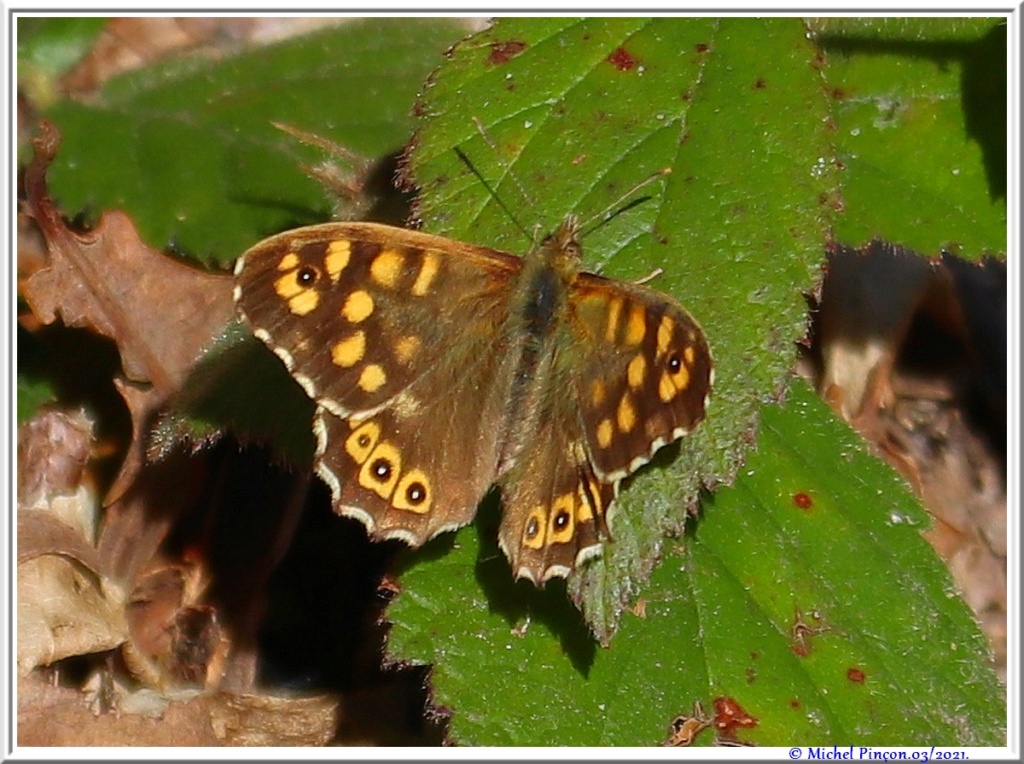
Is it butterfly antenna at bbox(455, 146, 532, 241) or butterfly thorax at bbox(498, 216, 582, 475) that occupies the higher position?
butterfly antenna at bbox(455, 146, 532, 241)

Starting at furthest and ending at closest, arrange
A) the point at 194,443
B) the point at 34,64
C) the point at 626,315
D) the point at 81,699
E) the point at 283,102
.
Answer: the point at 34,64 → the point at 283,102 → the point at 81,699 → the point at 194,443 → the point at 626,315

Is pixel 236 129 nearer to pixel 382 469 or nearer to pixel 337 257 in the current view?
pixel 337 257

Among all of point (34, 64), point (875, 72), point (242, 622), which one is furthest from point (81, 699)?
point (875, 72)

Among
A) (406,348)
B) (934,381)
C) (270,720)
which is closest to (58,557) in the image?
(270,720)

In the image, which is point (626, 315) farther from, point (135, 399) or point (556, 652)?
point (135, 399)

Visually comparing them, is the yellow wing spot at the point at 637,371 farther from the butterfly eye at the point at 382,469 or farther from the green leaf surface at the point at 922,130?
the green leaf surface at the point at 922,130

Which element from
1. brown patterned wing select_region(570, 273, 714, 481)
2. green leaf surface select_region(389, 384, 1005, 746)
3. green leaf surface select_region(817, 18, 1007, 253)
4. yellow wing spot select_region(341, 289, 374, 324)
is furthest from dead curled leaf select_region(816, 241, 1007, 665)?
yellow wing spot select_region(341, 289, 374, 324)

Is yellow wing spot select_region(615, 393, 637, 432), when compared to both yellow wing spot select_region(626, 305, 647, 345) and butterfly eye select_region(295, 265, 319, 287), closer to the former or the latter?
yellow wing spot select_region(626, 305, 647, 345)
